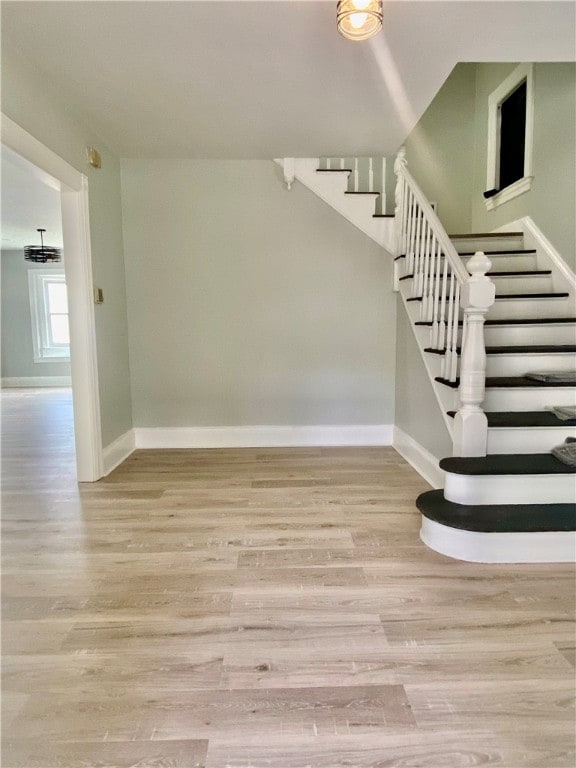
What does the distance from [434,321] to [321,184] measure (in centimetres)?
158

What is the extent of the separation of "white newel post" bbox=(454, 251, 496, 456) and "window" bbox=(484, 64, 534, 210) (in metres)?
1.99

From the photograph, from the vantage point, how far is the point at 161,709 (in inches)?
44.8

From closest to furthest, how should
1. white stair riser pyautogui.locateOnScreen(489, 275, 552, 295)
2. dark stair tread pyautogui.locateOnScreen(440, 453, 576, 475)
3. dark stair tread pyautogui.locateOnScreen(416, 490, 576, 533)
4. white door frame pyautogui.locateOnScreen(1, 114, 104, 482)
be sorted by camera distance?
dark stair tread pyautogui.locateOnScreen(416, 490, 576, 533) → dark stair tread pyautogui.locateOnScreen(440, 453, 576, 475) → white door frame pyautogui.locateOnScreen(1, 114, 104, 482) → white stair riser pyautogui.locateOnScreen(489, 275, 552, 295)

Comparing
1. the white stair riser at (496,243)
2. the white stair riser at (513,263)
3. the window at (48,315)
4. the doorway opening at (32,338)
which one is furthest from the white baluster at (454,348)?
the window at (48,315)

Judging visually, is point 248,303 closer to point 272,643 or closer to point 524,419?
point 524,419

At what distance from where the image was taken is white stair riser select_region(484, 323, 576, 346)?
2.63m

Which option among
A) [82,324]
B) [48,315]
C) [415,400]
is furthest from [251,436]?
[48,315]

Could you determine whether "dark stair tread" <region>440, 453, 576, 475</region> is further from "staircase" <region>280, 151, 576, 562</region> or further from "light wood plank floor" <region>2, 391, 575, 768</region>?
"light wood plank floor" <region>2, 391, 575, 768</region>

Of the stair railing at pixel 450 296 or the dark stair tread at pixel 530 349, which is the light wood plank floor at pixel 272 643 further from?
the dark stair tread at pixel 530 349

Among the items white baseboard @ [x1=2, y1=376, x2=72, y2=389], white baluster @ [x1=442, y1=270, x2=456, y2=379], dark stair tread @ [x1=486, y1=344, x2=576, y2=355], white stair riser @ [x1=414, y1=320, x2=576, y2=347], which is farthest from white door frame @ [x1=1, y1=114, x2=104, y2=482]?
white baseboard @ [x1=2, y1=376, x2=72, y2=389]

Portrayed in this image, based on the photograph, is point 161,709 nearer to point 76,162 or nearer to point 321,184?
point 76,162

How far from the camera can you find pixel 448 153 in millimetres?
4273

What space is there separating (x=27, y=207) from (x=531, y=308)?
18.0ft

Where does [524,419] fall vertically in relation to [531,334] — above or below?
below
